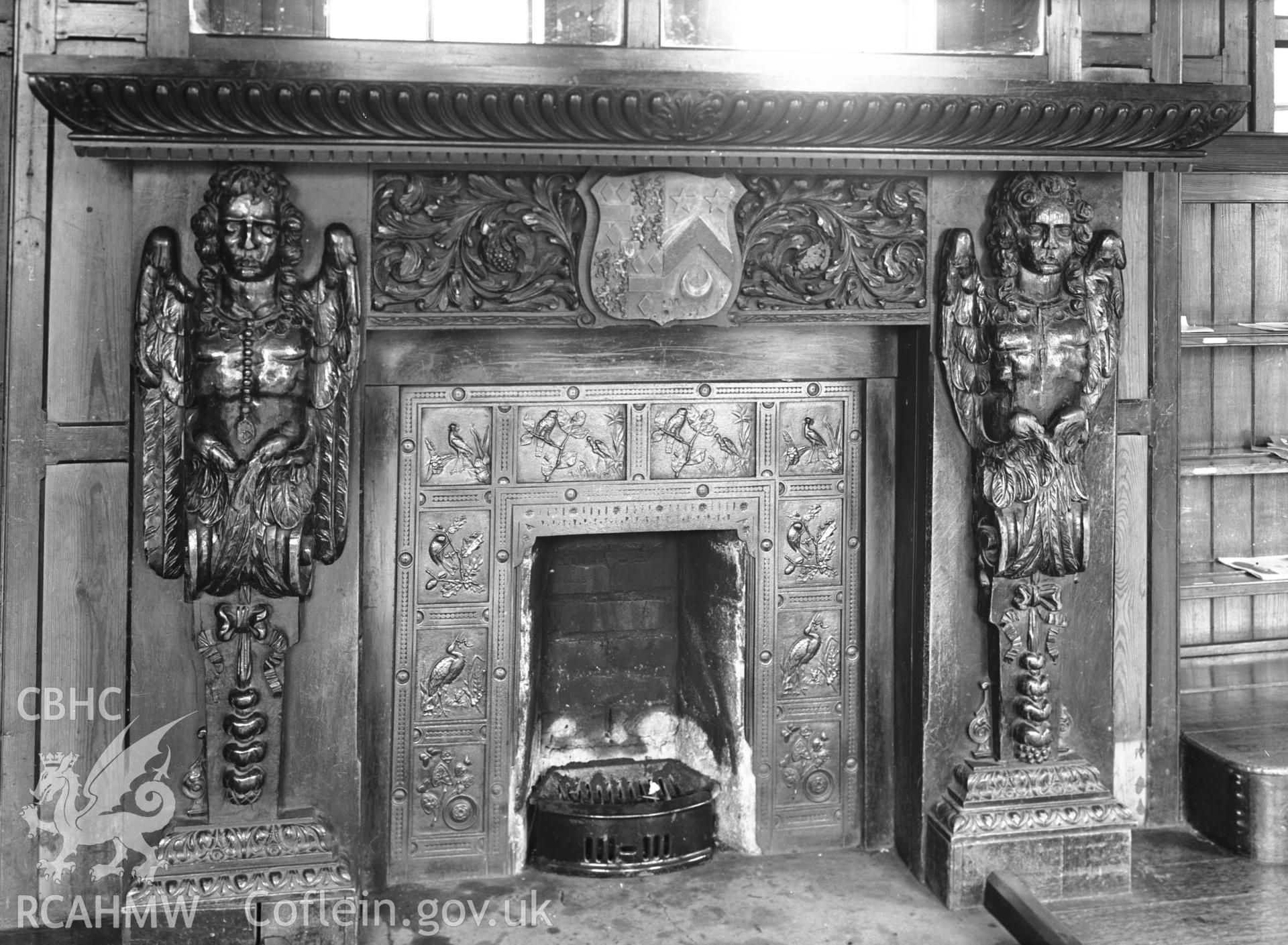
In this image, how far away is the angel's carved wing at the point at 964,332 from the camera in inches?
127

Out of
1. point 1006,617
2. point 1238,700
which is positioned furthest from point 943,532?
point 1238,700

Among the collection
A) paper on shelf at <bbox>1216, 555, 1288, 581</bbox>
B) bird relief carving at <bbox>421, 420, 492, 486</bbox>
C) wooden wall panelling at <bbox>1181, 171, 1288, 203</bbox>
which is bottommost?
paper on shelf at <bbox>1216, 555, 1288, 581</bbox>

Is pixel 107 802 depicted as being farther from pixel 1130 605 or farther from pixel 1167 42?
pixel 1167 42

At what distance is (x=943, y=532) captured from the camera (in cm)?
337

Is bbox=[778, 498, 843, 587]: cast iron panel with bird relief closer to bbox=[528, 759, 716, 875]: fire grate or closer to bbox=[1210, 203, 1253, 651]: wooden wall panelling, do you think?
bbox=[528, 759, 716, 875]: fire grate

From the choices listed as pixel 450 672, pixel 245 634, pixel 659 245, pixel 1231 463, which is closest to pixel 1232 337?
pixel 1231 463

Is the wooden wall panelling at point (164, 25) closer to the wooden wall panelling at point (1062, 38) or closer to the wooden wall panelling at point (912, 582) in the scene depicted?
the wooden wall panelling at point (912, 582)

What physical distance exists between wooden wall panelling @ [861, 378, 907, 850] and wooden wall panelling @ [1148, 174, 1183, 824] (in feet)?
2.47

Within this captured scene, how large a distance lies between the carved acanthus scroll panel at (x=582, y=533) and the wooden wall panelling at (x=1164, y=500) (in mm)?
855

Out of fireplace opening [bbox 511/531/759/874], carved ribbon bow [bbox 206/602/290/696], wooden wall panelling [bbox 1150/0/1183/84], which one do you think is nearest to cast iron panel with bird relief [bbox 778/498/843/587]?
fireplace opening [bbox 511/531/759/874]

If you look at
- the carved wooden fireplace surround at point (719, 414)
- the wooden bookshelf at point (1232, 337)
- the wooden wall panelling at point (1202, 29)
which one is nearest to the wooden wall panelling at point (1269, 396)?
the wooden bookshelf at point (1232, 337)

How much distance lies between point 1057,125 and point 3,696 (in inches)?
112

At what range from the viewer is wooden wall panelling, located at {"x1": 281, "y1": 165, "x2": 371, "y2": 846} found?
3.13m

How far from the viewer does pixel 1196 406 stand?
4145mm
